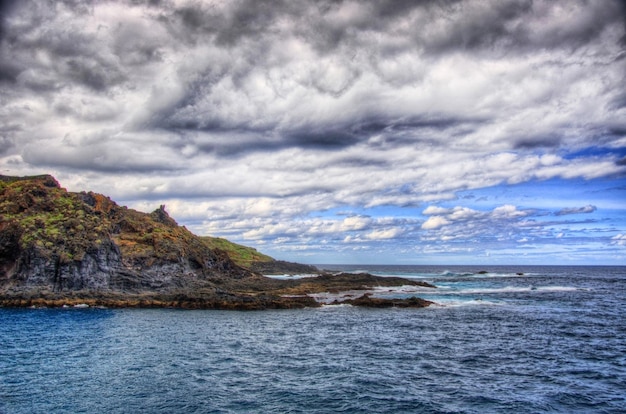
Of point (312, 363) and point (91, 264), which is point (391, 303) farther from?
point (91, 264)

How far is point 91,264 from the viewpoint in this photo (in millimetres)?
79375

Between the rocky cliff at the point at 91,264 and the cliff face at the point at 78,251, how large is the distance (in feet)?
0.52

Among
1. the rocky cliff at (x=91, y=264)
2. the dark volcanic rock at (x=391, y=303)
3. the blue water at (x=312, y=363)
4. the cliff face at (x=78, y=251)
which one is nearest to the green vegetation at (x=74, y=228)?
the cliff face at (x=78, y=251)

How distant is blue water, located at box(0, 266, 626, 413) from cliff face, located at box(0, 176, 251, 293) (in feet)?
60.7

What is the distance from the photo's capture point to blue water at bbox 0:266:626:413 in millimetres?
25453

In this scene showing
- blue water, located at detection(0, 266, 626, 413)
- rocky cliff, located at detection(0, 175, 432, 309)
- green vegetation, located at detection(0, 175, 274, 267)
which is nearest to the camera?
blue water, located at detection(0, 266, 626, 413)

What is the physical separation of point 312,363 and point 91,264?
204 ft

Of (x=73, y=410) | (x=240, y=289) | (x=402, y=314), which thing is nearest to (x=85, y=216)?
(x=240, y=289)

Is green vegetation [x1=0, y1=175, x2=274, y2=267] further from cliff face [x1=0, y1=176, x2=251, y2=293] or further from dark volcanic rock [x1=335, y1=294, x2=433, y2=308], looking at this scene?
dark volcanic rock [x1=335, y1=294, x2=433, y2=308]

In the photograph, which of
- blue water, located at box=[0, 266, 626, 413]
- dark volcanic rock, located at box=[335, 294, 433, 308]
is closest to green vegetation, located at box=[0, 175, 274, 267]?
blue water, located at box=[0, 266, 626, 413]

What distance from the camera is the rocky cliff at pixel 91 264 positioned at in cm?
7244

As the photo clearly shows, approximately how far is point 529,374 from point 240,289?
71279 millimetres

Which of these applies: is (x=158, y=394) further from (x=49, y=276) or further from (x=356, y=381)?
(x=49, y=276)

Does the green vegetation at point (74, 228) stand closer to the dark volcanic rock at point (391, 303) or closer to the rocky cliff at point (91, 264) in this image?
the rocky cliff at point (91, 264)
